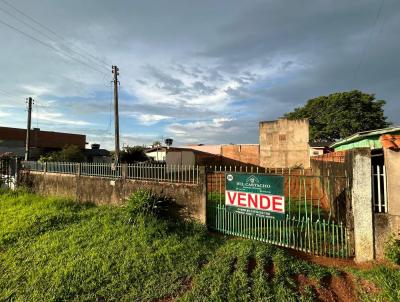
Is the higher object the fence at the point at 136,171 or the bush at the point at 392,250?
the fence at the point at 136,171

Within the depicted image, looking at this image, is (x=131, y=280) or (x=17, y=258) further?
(x=17, y=258)

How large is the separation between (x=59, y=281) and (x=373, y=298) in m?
5.61

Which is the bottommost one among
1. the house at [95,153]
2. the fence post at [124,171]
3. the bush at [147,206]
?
the bush at [147,206]

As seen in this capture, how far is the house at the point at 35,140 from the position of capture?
1185 inches

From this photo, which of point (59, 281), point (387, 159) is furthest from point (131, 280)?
point (387, 159)

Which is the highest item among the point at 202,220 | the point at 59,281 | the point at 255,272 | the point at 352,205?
the point at 352,205

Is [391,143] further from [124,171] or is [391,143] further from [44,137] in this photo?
[44,137]

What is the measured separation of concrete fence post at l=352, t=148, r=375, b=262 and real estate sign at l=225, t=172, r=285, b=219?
1.48 metres

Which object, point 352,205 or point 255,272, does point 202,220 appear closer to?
point 255,272

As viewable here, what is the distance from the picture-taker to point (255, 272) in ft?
16.3

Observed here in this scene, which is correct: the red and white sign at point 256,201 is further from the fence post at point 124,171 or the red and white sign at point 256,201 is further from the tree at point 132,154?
the tree at point 132,154

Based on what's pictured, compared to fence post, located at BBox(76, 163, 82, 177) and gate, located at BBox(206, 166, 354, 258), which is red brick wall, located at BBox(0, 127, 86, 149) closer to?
fence post, located at BBox(76, 163, 82, 177)

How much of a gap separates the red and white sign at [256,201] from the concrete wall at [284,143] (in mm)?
15856

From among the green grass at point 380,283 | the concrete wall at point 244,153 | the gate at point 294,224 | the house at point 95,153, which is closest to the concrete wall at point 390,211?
the green grass at point 380,283
